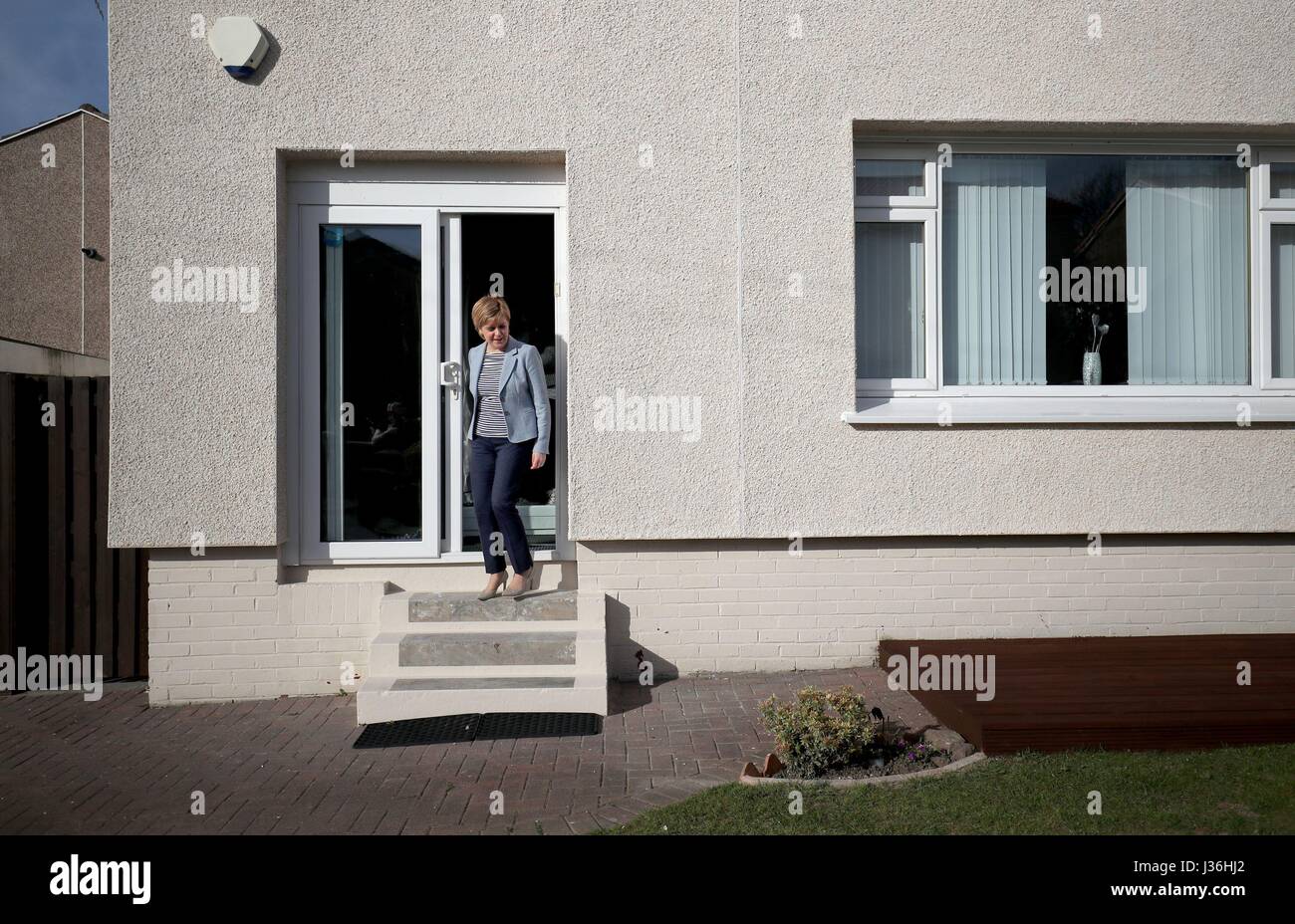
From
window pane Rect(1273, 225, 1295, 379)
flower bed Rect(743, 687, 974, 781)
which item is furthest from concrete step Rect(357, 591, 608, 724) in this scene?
window pane Rect(1273, 225, 1295, 379)

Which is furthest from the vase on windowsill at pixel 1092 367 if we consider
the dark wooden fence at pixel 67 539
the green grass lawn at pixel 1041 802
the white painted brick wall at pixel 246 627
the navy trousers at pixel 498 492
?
the dark wooden fence at pixel 67 539

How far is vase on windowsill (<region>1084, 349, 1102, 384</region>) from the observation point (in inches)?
261

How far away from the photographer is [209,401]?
6.01 metres

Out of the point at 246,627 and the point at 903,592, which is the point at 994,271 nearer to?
the point at 903,592

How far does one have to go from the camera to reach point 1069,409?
6344 mm

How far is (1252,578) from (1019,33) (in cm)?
378

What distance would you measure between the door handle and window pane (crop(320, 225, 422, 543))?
214mm

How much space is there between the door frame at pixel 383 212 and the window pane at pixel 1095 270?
9.02 feet

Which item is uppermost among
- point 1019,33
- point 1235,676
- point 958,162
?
point 1019,33

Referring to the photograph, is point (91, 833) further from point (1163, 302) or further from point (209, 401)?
point (1163, 302)

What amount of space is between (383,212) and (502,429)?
166 centimetres

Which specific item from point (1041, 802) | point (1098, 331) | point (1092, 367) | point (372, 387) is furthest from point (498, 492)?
point (1098, 331)

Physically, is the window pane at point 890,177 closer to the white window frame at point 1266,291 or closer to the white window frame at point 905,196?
the white window frame at point 905,196
